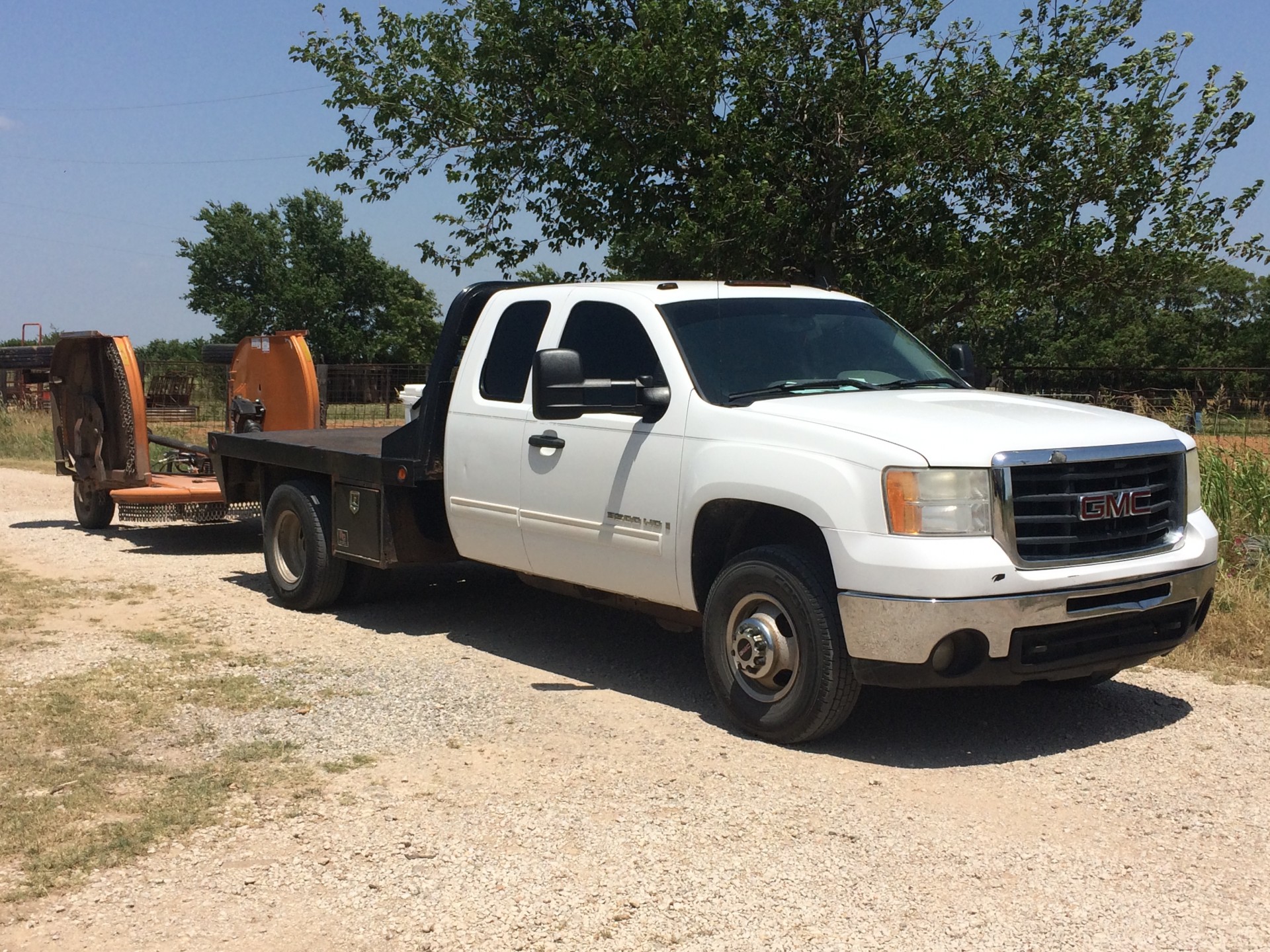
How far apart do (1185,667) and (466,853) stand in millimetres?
4488

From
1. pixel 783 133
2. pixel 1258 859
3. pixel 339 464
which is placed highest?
pixel 783 133

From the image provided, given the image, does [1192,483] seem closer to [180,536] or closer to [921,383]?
[921,383]

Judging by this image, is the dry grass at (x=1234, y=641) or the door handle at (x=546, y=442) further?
the dry grass at (x=1234, y=641)

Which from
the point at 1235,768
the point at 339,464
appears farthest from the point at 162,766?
the point at 1235,768

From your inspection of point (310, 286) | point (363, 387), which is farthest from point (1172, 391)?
point (310, 286)

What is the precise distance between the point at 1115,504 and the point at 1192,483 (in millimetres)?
753

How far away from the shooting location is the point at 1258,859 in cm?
452

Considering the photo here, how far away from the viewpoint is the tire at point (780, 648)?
5551 millimetres

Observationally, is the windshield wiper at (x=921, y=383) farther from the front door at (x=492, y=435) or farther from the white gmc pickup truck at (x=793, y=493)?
the front door at (x=492, y=435)

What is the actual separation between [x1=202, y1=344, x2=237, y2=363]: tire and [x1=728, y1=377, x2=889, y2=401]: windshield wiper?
355 inches

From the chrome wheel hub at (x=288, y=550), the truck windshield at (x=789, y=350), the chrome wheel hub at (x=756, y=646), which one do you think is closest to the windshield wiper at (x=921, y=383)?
the truck windshield at (x=789, y=350)

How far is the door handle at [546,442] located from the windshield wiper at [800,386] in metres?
1.09

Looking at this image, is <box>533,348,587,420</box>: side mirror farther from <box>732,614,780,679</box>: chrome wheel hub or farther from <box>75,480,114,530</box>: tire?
<box>75,480,114,530</box>: tire

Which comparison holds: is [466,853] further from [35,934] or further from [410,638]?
[410,638]
